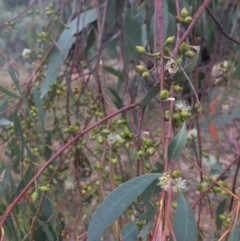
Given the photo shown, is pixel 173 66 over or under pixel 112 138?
over

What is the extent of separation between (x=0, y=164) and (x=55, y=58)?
39 cm

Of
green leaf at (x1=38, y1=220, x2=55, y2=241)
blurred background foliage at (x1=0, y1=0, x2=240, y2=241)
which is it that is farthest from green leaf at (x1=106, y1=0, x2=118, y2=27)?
green leaf at (x1=38, y1=220, x2=55, y2=241)

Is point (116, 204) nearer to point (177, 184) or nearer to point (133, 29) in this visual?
point (177, 184)

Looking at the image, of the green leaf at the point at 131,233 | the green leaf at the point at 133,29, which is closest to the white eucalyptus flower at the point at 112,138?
the green leaf at the point at 131,233

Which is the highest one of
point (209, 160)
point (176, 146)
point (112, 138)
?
point (176, 146)

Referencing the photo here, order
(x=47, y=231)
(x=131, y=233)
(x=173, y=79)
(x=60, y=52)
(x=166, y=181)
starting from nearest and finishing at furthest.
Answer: (x=166, y=181) → (x=173, y=79) → (x=131, y=233) → (x=47, y=231) → (x=60, y=52)

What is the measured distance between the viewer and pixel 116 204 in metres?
0.64

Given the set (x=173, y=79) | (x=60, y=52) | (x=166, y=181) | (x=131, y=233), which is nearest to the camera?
(x=166, y=181)

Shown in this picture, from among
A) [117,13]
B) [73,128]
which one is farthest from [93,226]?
[117,13]

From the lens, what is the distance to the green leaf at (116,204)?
0.63m

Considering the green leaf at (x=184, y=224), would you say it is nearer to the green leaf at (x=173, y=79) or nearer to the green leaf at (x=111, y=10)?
the green leaf at (x=173, y=79)

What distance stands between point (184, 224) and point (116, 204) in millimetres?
92

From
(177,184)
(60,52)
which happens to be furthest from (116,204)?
(60,52)

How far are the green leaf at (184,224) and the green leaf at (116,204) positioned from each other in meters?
0.05
